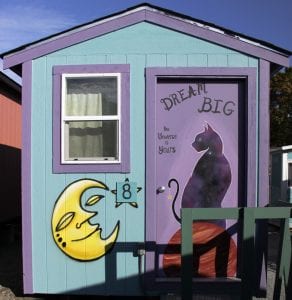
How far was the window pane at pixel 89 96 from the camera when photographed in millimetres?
5543

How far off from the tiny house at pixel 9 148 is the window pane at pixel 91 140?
421 centimetres

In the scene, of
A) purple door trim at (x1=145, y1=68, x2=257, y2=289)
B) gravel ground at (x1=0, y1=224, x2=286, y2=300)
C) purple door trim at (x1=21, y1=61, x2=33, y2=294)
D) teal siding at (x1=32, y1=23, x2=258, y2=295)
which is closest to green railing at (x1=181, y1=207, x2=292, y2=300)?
purple door trim at (x1=145, y1=68, x2=257, y2=289)

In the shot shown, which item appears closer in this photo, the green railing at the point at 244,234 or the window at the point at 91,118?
the green railing at the point at 244,234

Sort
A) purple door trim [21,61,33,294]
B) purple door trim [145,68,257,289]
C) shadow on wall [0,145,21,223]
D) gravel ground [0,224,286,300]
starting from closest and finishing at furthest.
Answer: purple door trim [145,68,257,289] → purple door trim [21,61,33,294] → gravel ground [0,224,286,300] → shadow on wall [0,145,21,223]

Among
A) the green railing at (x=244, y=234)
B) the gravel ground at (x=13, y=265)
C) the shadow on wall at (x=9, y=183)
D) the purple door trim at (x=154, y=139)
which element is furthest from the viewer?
the shadow on wall at (x=9, y=183)

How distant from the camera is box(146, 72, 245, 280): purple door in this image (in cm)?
548

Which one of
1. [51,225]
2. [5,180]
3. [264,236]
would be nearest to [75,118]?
[51,225]

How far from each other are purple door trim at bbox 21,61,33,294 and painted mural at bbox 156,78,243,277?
1.38 meters

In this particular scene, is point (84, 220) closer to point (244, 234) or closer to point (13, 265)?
point (244, 234)

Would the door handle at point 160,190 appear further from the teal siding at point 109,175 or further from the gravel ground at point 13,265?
the gravel ground at point 13,265

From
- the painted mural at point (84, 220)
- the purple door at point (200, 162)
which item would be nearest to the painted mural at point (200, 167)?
the purple door at point (200, 162)

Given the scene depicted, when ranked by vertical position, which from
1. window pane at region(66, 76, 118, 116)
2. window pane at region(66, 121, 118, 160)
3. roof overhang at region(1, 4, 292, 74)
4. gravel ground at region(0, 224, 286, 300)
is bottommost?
gravel ground at region(0, 224, 286, 300)

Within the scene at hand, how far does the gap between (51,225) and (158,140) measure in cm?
147

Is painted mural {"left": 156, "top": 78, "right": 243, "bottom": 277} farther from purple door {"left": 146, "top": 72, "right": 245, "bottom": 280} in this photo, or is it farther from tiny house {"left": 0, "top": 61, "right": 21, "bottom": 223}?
tiny house {"left": 0, "top": 61, "right": 21, "bottom": 223}
